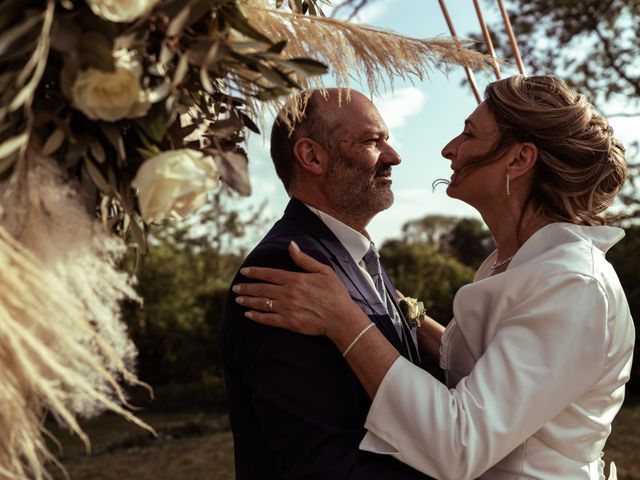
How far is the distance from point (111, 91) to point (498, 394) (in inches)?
54.4

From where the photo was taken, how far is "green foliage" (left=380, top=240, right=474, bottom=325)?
13.6 meters

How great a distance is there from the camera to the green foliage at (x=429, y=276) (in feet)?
44.7

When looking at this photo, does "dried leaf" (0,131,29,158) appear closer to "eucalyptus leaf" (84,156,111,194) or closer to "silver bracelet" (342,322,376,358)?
"eucalyptus leaf" (84,156,111,194)

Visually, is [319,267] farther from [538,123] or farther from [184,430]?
[184,430]

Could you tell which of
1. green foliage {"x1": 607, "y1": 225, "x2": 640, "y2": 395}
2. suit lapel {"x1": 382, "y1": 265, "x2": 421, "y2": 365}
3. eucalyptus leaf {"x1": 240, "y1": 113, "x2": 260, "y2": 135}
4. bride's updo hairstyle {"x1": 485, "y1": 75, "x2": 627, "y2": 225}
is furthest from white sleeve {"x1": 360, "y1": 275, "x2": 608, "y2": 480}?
green foliage {"x1": 607, "y1": 225, "x2": 640, "y2": 395}

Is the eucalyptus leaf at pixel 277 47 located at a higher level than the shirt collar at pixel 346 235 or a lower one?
higher

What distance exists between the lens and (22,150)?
54.3 inches

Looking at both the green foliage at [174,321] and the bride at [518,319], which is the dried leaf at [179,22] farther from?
the green foliage at [174,321]

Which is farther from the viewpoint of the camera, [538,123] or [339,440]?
[538,123]

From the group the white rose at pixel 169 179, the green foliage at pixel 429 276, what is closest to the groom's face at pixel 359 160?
the white rose at pixel 169 179

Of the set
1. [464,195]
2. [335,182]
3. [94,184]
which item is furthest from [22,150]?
[464,195]

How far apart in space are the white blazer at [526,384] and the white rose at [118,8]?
1.25m

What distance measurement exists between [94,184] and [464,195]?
1.65 m

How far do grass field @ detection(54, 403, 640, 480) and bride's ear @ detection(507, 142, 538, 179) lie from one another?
7289mm
